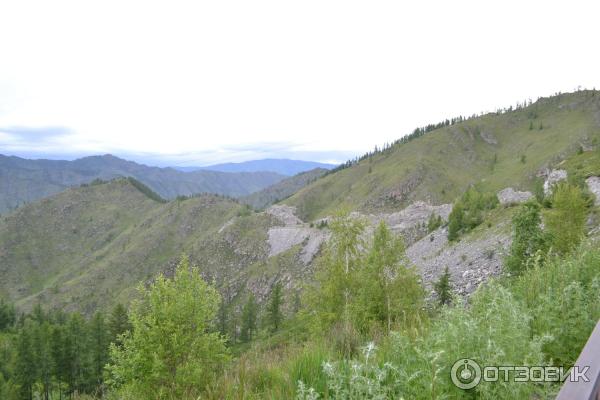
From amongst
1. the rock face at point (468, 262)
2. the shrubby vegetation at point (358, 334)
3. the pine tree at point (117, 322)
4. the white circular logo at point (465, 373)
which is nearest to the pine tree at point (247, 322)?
the pine tree at point (117, 322)

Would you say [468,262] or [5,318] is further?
[5,318]

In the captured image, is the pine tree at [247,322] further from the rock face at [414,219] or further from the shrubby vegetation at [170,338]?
the shrubby vegetation at [170,338]

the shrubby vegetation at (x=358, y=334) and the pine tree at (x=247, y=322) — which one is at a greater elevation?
the shrubby vegetation at (x=358, y=334)

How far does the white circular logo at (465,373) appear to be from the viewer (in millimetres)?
3729

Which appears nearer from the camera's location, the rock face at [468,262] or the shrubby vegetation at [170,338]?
the shrubby vegetation at [170,338]

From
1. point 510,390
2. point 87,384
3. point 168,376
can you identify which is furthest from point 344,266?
point 87,384

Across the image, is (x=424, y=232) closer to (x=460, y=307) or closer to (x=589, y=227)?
(x=589, y=227)

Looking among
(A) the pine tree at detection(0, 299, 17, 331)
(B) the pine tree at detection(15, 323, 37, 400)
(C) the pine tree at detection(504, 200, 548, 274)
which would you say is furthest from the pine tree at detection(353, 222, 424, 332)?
(A) the pine tree at detection(0, 299, 17, 331)

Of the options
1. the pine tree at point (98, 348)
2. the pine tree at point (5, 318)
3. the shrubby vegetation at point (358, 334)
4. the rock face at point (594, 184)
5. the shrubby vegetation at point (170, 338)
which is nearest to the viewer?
the shrubby vegetation at point (358, 334)

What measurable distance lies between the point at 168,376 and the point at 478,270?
4038cm

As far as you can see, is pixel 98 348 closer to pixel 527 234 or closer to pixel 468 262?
pixel 468 262

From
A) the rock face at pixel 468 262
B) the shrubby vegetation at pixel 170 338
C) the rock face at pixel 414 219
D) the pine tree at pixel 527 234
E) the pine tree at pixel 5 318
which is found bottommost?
the pine tree at pixel 5 318

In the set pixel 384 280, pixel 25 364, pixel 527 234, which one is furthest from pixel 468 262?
pixel 25 364

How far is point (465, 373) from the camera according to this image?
3729 mm
